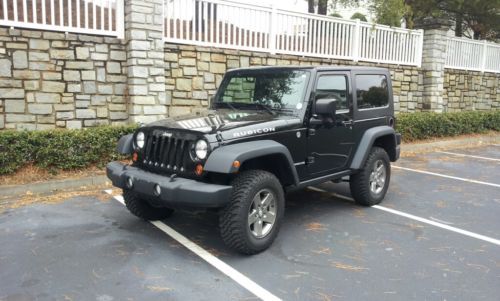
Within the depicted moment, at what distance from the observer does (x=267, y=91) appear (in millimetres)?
5199

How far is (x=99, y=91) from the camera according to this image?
8.04m

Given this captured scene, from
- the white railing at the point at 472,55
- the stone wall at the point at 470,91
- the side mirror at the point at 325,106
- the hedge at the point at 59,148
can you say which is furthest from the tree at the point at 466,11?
the hedge at the point at 59,148

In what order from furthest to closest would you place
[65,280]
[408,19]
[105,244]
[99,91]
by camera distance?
[408,19], [99,91], [105,244], [65,280]

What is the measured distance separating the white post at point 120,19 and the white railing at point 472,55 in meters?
10.6

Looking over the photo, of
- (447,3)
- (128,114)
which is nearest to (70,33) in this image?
(128,114)

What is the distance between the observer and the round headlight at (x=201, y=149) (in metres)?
3.98

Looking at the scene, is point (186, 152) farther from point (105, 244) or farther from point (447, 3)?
point (447, 3)

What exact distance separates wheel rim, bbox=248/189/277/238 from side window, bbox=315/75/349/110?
4.64 ft

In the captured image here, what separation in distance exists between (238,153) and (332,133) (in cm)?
175

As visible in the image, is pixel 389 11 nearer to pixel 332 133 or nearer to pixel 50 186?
pixel 332 133

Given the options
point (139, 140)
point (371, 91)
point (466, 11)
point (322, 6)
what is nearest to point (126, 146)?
point (139, 140)

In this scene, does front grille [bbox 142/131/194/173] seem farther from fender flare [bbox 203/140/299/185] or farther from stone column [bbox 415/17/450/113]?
stone column [bbox 415/17/450/113]

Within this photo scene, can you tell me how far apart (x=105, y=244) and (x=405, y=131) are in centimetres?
950

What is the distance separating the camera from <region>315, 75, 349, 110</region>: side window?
5.14 m
